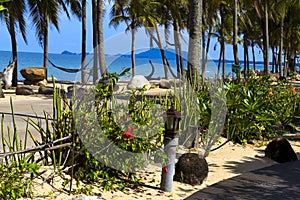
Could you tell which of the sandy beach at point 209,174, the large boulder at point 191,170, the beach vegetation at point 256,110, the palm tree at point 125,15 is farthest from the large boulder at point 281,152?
the palm tree at point 125,15

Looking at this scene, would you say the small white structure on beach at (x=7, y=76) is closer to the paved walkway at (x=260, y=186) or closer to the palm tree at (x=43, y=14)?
the palm tree at (x=43, y=14)

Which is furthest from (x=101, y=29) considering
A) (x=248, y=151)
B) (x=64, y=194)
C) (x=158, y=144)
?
(x=64, y=194)

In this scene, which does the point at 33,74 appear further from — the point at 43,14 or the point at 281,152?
the point at 281,152

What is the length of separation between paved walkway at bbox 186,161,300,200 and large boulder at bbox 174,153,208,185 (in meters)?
0.18

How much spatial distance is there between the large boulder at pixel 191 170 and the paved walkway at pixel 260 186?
180mm

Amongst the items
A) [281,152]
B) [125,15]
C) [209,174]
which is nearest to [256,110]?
[281,152]

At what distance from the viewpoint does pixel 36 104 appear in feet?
42.6

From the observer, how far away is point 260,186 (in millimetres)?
4660

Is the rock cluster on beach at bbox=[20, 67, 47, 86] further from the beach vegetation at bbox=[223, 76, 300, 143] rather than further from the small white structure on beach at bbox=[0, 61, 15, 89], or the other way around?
the beach vegetation at bbox=[223, 76, 300, 143]

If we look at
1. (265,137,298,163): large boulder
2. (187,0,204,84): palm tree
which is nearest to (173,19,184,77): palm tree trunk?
(187,0,204,84): palm tree

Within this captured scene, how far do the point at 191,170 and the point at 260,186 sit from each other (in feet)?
2.64

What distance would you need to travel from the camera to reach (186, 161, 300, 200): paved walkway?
4.33 metres

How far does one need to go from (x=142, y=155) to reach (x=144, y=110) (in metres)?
0.56

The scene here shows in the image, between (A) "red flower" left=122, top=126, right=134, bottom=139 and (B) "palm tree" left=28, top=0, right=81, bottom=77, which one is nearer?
(A) "red flower" left=122, top=126, right=134, bottom=139
